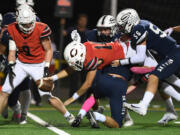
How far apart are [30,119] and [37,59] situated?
135 cm

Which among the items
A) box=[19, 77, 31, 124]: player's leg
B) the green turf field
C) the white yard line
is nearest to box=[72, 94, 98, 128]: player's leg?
the green turf field

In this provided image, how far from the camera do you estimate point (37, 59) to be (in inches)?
341

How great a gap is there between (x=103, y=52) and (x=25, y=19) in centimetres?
123

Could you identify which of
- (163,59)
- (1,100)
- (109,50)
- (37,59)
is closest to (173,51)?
(163,59)

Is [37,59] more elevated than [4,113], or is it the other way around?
[37,59]

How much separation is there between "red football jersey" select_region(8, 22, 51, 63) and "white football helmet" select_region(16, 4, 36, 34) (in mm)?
103

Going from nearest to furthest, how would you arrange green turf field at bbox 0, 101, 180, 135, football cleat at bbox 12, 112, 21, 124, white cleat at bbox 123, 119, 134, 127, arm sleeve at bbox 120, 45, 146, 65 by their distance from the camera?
green turf field at bbox 0, 101, 180, 135, arm sleeve at bbox 120, 45, 146, 65, white cleat at bbox 123, 119, 134, 127, football cleat at bbox 12, 112, 21, 124

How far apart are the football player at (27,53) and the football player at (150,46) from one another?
1058mm

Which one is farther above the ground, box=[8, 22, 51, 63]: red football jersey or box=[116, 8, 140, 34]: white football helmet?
box=[116, 8, 140, 34]: white football helmet

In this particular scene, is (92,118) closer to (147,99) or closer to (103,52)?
(147,99)

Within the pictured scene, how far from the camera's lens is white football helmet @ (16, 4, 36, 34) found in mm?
8281

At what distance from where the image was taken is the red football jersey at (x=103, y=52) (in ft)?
25.7

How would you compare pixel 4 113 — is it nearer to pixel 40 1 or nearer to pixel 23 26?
pixel 23 26

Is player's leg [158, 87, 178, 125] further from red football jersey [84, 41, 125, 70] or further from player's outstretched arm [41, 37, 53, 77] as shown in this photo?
player's outstretched arm [41, 37, 53, 77]
